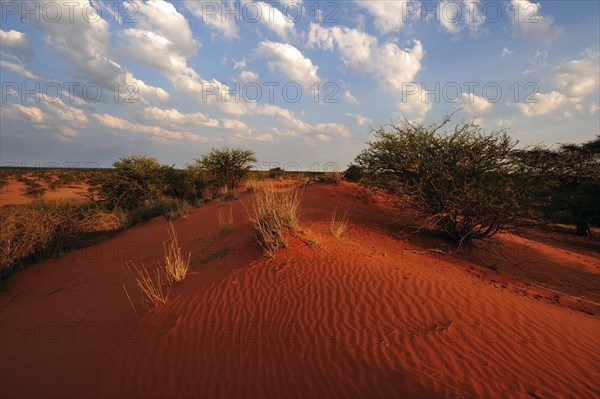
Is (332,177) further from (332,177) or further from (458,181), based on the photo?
(458,181)

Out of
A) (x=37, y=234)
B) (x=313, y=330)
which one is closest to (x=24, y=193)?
(x=37, y=234)

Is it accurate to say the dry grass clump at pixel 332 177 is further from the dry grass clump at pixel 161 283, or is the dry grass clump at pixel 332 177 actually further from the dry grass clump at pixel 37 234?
the dry grass clump at pixel 37 234

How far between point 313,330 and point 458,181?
5.59 meters

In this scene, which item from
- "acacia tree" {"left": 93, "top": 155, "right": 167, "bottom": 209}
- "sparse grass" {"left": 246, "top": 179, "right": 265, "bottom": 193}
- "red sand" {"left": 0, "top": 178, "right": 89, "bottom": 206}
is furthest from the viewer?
"red sand" {"left": 0, "top": 178, "right": 89, "bottom": 206}

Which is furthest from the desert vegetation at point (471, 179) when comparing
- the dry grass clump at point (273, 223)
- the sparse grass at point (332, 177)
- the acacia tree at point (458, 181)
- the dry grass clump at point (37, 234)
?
the dry grass clump at point (37, 234)

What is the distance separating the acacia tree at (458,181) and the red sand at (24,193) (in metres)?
24.2

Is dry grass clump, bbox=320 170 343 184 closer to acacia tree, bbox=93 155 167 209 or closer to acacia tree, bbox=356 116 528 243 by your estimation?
acacia tree, bbox=356 116 528 243

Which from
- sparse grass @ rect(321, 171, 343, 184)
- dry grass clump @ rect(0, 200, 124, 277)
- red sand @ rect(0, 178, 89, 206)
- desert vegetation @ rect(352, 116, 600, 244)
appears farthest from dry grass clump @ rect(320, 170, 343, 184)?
red sand @ rect(0, 178, 89, 206)

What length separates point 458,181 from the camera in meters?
7.07

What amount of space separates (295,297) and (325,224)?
340cm

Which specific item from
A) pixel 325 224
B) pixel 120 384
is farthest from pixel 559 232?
pixel 120 384

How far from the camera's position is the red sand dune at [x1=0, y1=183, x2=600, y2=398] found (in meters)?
2.83

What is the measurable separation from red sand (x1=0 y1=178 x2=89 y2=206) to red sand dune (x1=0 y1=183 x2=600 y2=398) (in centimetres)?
2200

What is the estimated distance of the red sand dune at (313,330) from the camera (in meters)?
2.83
